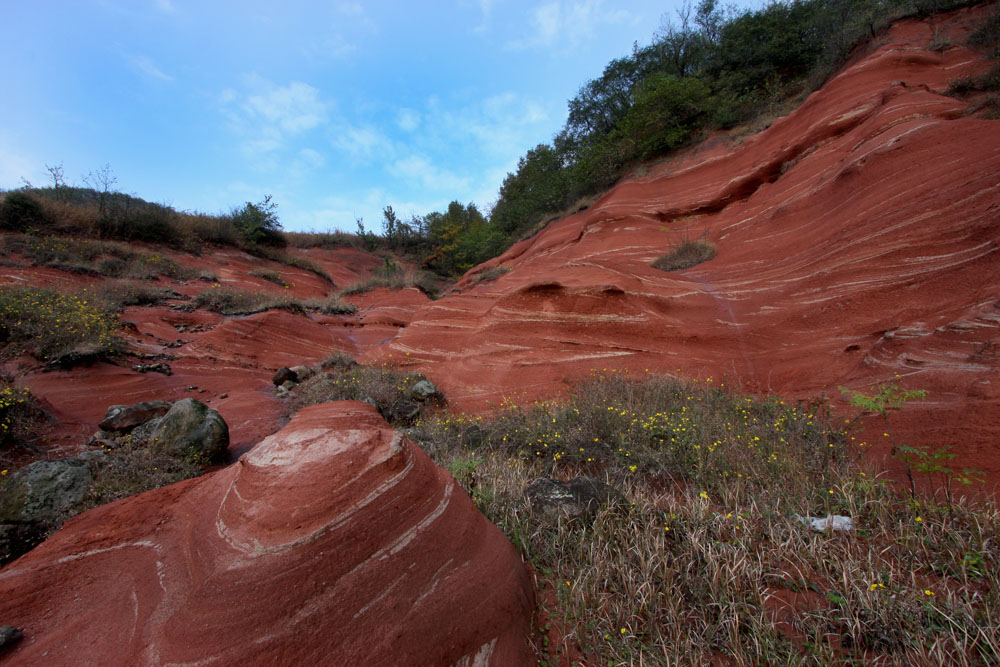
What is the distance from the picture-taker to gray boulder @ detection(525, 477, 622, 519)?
255 centimetres

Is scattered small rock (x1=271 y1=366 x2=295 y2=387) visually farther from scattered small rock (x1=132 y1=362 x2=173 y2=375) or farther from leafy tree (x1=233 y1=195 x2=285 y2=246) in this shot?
leafy tree (x1=233 y1=195 x2=285 y2=246)

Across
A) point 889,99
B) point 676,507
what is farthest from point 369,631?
Answer: point 889,99

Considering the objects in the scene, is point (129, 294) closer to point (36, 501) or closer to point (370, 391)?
point (370, 391)

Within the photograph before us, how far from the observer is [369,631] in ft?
4.72

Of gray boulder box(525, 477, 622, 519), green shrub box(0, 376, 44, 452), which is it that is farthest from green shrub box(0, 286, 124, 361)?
gray boulder box(525, 477, 622, 519)

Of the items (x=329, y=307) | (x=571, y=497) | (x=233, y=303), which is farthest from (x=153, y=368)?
(x=571, y=497)

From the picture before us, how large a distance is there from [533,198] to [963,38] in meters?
14.8

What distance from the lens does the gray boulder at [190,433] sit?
402 centimetres


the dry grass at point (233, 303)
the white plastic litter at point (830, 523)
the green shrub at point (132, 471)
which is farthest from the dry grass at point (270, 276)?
the white plastic litter at point (830, 523)

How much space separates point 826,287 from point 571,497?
230 inches

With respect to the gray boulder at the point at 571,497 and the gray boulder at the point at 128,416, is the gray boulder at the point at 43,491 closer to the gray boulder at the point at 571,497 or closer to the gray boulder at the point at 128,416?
the gray boulder at the point at 128,416

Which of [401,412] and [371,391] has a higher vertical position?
[371,391]

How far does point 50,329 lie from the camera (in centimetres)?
604

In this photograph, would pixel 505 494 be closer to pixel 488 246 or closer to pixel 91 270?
pixel 91 270
